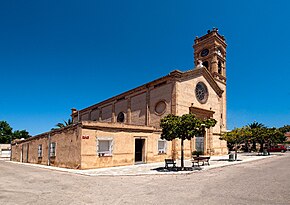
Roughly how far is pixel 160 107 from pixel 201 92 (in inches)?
282

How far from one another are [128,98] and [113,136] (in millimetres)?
13769

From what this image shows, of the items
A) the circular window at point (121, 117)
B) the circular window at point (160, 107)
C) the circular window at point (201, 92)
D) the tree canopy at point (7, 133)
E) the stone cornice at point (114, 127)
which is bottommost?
the tree canopy at point (7, 133)

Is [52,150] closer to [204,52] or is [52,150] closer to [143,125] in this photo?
[143,125]

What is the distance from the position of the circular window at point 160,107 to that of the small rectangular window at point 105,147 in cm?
969

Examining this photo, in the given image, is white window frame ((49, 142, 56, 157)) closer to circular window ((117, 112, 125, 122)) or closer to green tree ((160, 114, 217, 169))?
green tree ((160, 114, 217, 169))

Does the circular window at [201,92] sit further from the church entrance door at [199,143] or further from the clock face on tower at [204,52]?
the clock face on tower at [204,52]

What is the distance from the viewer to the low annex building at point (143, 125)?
57.0ft

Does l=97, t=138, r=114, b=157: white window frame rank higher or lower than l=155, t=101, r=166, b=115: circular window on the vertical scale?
lower

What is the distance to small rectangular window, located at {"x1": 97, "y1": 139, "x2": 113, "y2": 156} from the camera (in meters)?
17.4

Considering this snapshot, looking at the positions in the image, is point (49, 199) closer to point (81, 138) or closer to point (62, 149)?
point (81, 138)

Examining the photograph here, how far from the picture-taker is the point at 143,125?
69.9ft

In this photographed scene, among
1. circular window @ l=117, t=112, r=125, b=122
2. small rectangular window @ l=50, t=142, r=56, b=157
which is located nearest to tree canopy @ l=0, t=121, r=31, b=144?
circular window @ l=117, t=112, r=125, b=122

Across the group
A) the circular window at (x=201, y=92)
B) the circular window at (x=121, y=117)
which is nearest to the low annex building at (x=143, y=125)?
the circular window at (x=201, y=92)

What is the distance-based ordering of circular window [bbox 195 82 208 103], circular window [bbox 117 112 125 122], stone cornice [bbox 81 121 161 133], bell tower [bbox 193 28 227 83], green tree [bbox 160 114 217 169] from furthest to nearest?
1. bell tower [bbox 193 28 227 83]
2. circular window [bbox 117 112 125 122]
3. circular window [bbox 195 82 208 103]
4. stone cornice [bbox 81 121 161 133]
5. green tree [bbox 160 114 217 169]
